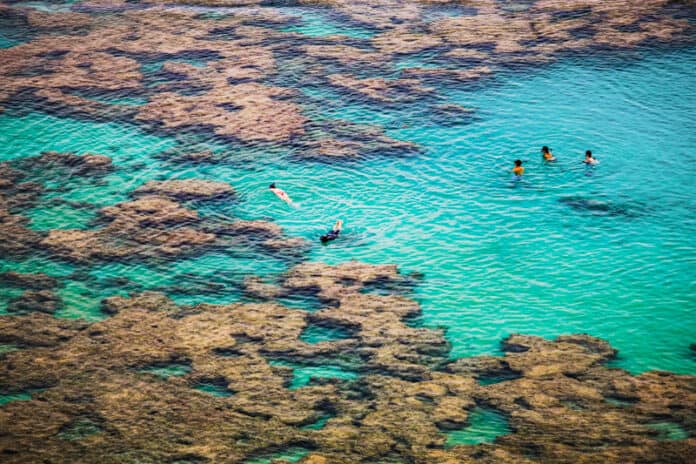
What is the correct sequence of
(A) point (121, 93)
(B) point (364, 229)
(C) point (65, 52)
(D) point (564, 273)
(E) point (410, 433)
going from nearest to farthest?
(E) point (410, 433)
(D) point (564, 273)
(B) point (364, 229)
(A) point (121, 93)
(C) point (65, 52)

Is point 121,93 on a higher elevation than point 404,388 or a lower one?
higher

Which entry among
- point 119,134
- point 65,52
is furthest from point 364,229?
point 65,52

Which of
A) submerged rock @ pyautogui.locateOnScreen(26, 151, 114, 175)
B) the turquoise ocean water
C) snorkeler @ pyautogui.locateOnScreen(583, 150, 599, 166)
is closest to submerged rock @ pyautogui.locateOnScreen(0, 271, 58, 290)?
the turquoise ocean water

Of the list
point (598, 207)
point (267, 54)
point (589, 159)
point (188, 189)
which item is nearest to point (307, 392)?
point (188, 189)

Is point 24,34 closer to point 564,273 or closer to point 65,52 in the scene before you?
point 65,52

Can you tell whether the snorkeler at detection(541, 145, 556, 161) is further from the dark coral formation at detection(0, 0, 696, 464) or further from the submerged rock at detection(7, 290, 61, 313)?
the submerged rock at detection(7, 290, 61, 313)

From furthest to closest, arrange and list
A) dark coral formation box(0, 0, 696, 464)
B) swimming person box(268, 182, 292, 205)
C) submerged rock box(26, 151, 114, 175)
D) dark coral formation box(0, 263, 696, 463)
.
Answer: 1. submerged rock box(26, 151, 114, 175)
2. swimming person box(268, 182, 292, 205)
3. dark coral formation box(0, 0, 696, 464)
4. dark coral formation box(0, 263, 696, 463)

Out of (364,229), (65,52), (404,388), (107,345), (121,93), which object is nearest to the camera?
(404,388)
